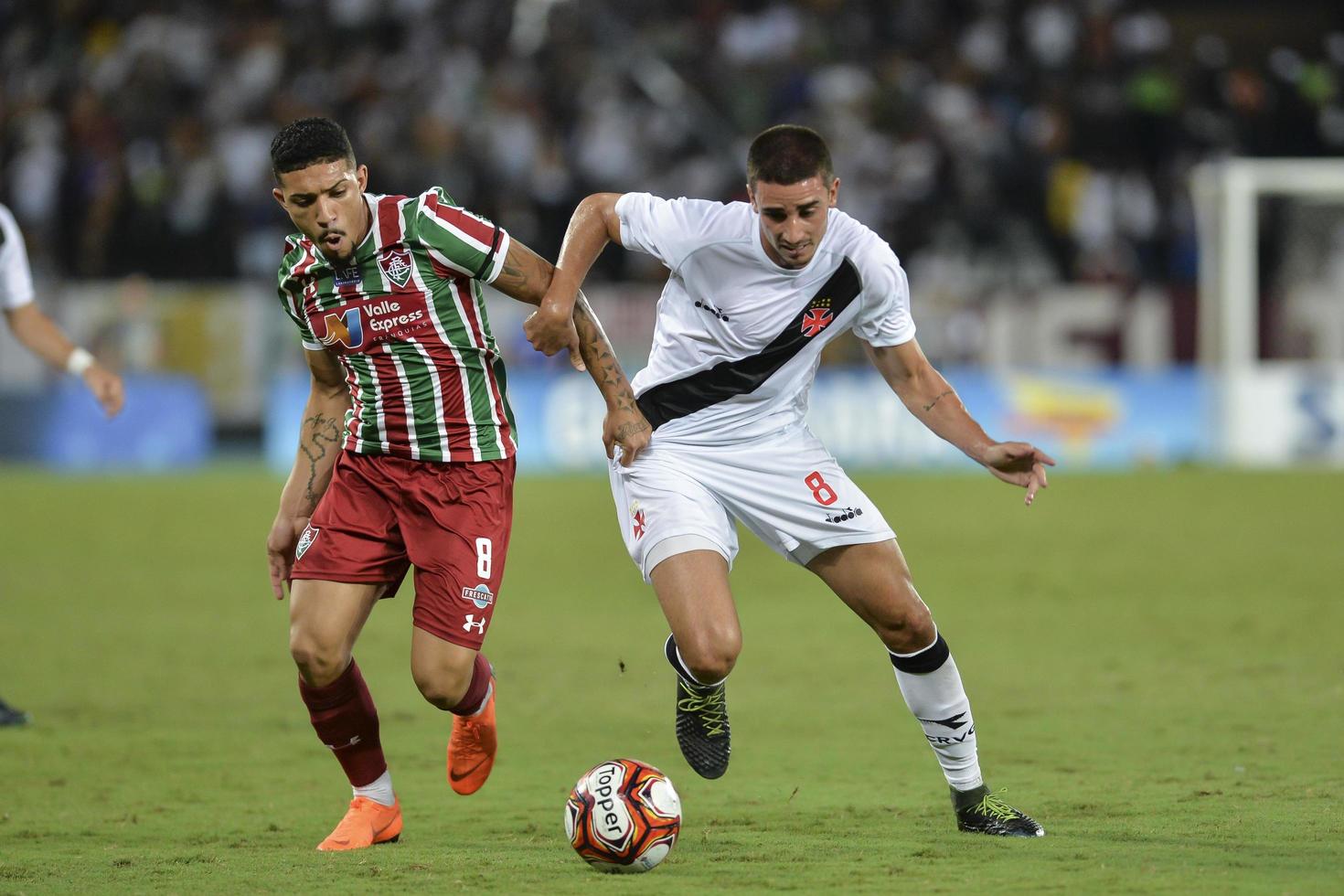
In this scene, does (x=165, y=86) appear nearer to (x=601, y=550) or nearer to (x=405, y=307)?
(x=601, y=550)

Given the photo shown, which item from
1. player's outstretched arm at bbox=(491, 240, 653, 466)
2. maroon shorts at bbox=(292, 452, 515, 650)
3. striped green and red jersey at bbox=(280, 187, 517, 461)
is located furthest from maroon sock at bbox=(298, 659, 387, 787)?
player's outstretched arm at bbox=(491, 240, 653, 466)

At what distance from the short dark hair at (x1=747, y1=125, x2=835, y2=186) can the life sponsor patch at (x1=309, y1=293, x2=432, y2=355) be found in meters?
1.10

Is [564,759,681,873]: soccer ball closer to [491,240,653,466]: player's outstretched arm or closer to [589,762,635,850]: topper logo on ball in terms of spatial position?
[589,762,635,850]: topper logo on ball

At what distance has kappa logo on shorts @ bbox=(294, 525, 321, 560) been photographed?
550 centimetres

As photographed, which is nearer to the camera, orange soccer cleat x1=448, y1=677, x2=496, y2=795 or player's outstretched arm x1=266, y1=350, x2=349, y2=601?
player's outstretched arm x1=266, y1=350, x2=349, y2=601

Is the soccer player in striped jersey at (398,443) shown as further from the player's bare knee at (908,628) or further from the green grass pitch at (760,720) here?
the player's bare knee at (908,628)

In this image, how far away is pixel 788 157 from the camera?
17.1ft

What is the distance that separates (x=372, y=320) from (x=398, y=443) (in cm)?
39

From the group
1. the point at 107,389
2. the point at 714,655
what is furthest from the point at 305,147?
the point at 107,389

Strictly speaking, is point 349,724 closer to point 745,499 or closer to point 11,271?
point 745,499

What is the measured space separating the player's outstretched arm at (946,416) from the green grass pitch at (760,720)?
1.08m

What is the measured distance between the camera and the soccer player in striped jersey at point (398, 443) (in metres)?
5.39

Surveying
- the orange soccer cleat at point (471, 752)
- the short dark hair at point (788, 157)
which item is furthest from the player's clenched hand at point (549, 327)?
the orange soccer cleat at point (471, 752)

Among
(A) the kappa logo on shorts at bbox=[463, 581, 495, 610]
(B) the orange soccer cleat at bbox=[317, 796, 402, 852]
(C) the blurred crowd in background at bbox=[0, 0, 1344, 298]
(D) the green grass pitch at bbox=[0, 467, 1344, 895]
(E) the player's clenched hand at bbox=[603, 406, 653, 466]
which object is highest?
(C) the blurred crowd in background at bbox=[0, 0, 1344, 298]
